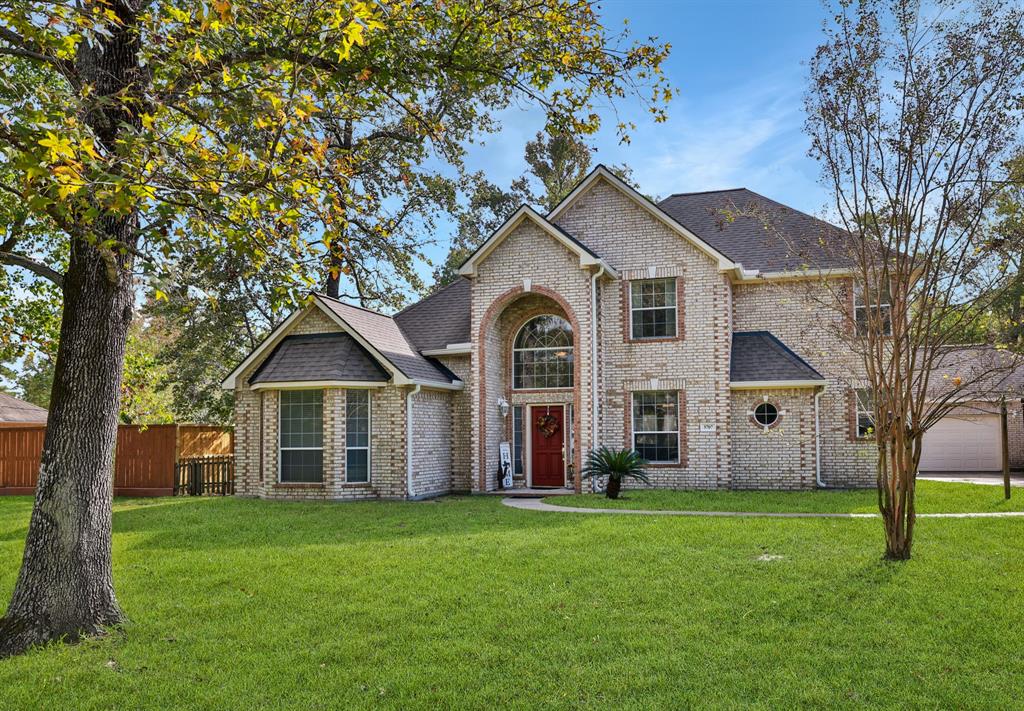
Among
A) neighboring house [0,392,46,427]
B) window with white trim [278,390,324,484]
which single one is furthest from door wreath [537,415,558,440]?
neighboring house [0,392,46,427]

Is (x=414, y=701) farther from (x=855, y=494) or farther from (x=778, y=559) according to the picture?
(x=855, y=494)

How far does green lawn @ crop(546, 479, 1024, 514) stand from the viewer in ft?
47.3

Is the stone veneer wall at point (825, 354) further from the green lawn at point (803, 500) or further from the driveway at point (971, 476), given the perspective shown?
the driveway at point (971, 476)

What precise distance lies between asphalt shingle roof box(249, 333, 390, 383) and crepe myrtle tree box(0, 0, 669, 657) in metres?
9.52

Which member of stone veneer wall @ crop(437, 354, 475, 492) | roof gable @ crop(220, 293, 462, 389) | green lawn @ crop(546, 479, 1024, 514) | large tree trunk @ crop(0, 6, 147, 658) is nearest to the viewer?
large tree trunk @ crop(0, 6, 147, 658)

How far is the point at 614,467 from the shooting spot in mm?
16938

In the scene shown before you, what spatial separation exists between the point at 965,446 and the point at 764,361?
1200 cm

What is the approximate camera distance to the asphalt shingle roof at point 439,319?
20781 mm

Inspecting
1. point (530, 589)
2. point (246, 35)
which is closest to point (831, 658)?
point (530, 589)

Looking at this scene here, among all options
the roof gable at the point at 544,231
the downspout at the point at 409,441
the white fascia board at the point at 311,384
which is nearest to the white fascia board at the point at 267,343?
the white fascia board at the point at 311,384

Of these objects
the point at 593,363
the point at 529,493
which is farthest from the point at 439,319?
the point at 529,493

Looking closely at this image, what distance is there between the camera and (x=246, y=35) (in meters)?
7.48

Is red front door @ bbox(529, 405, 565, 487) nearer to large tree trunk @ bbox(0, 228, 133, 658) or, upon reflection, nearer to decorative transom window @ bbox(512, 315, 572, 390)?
decorative transom window @ bbox(512, 315, 572, 390)

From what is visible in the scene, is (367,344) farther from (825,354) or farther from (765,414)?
(825,354)
